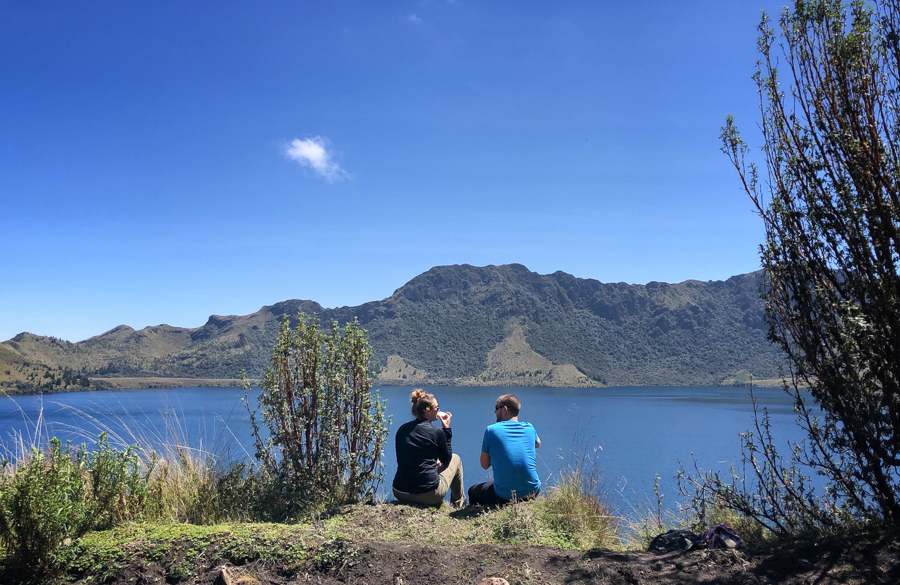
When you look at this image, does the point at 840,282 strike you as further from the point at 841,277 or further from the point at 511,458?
the point at 511,458

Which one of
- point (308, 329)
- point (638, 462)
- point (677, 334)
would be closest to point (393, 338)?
point (677, 334)

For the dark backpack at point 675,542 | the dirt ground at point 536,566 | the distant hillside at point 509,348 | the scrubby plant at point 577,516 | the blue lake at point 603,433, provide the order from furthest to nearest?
1. the distant hillside at point 509,348
2. the blue lake at point 603,433
3. the scrubby plant at point 577,516
4. the dark backpack at point 675,542
5. the dirt ground at point 536,566

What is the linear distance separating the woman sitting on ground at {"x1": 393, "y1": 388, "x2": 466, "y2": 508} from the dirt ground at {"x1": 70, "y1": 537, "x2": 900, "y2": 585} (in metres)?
2.05

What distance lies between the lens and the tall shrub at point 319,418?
241 inches

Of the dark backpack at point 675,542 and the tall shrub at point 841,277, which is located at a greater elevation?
the tall shrub at point 841,277

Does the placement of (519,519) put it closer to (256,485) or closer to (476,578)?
(476,578)

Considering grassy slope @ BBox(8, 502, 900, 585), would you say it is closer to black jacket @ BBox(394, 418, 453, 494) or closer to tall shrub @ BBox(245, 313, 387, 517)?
black jacket @ BBox(394, 418, 453, 494)

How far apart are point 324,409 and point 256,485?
111 cm

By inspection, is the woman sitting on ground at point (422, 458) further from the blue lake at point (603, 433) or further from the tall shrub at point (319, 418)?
the blue lake at point (603, 433)

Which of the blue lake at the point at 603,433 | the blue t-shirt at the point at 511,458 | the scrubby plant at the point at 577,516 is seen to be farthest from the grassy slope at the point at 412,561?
the blue lake at the point at 603,433

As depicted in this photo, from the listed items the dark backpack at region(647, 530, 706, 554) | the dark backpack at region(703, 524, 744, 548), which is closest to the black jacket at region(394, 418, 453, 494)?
the dark backpack at region(647, 530, 706, 554)

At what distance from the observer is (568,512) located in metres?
5.34

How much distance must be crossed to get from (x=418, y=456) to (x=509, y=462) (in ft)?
3.31

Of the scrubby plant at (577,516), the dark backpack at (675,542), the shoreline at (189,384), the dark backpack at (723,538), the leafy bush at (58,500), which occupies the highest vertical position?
the leafy bush at (58,500)
